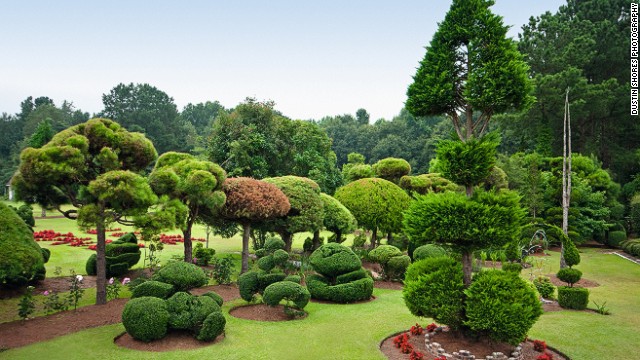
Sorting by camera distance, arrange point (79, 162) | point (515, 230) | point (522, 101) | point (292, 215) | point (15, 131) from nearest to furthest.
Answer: point (515, 230) → point (522, 101) → point (79, 162) → point (292, 215) → point (15, 131)

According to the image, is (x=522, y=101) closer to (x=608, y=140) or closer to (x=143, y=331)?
(x=143, y=331)

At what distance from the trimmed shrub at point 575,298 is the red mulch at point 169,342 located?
1220 cm

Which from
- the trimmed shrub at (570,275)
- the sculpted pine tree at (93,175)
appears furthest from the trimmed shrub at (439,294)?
the trimmed shrub at (570,275)

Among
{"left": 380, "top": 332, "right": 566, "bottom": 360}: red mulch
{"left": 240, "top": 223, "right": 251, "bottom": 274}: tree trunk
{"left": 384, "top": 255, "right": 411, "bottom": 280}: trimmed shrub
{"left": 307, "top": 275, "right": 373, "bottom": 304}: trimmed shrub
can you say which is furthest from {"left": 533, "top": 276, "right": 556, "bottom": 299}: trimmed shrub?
{"left": 240, "top": 223, "right": 251, "bottom": 274}: tree trunk

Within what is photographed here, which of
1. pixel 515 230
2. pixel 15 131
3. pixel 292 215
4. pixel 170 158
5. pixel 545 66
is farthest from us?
pixel 15 131

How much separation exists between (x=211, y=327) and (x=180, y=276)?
197 centimetres

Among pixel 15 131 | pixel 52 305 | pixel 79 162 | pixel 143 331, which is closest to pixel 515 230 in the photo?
pixel 143 331

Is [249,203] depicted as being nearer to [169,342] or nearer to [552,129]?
[169,342]

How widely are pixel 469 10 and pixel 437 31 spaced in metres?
0.94

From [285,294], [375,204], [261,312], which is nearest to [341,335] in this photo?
[285,294]

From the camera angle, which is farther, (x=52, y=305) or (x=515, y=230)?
(x=52, y=305)

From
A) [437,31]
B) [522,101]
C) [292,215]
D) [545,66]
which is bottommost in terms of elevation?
[292,215]

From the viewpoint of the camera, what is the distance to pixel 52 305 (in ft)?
45.8

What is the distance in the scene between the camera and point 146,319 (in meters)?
10.9
